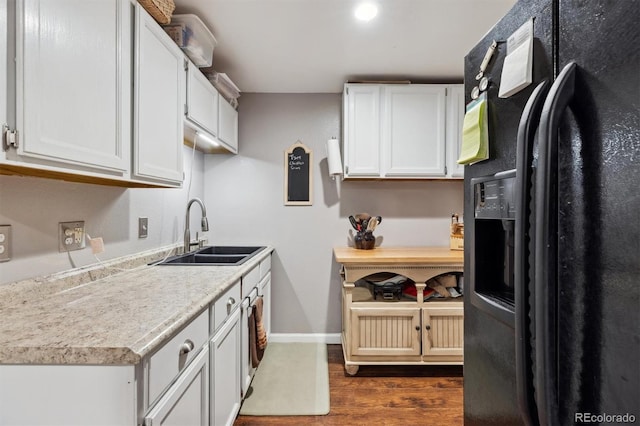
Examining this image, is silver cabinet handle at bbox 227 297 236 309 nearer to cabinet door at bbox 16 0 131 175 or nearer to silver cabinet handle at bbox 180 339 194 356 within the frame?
silver cabinet handle at bbox 180 339 194 356

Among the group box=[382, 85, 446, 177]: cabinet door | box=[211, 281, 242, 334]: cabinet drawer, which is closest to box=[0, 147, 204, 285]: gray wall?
box=[211, 281, 242, 334]: cabinet drawer

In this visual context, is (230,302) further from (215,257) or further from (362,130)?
(362,130)

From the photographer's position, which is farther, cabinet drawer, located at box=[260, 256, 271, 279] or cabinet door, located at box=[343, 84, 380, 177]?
cabinet door, located at box=[343, 84, 380, 177]

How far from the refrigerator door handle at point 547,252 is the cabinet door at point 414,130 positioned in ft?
7.03

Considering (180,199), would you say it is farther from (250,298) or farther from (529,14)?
(529,14)

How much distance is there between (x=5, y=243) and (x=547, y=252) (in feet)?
5.17

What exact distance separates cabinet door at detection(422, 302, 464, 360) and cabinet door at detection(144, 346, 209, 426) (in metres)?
1.63

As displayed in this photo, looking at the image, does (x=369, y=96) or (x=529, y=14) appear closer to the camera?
(x=529, y=14)

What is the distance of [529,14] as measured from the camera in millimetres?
661

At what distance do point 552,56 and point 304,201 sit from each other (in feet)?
8.04

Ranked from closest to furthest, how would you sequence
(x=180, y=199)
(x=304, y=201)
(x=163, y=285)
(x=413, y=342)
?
1. (x=163, y=285)
2. (x=413, y=342)
3. (x=180, y=199)
4. (x=304, y=201)

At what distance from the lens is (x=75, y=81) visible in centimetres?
102

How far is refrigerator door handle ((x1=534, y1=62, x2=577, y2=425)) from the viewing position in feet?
1.65

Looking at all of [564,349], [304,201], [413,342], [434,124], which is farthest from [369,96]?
[564,349]
